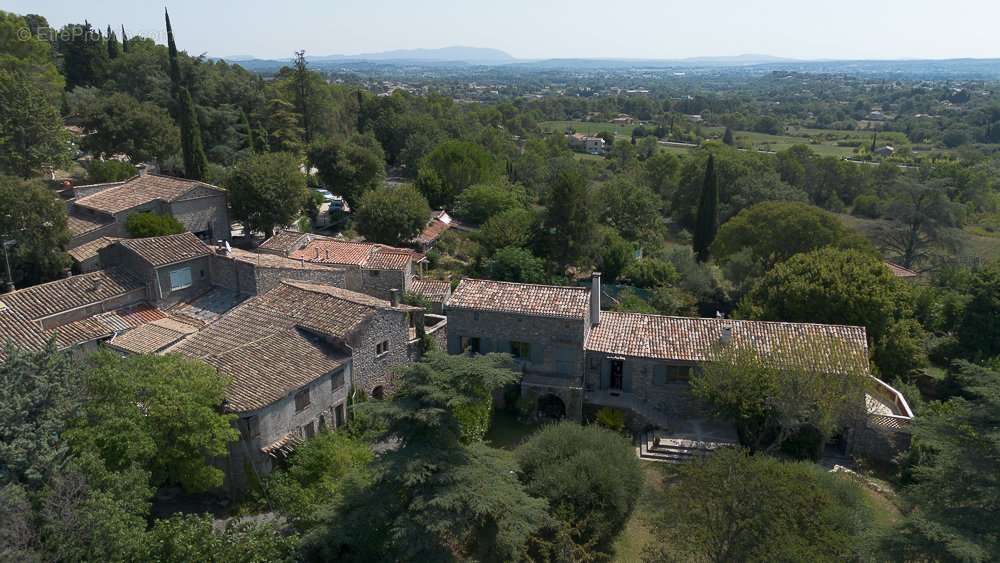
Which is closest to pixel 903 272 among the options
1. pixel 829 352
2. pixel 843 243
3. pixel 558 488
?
pixel 843 243

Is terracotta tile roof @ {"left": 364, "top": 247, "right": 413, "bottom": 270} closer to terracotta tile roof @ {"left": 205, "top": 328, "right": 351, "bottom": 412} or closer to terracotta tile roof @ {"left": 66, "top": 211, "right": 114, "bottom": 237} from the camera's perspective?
terracotta tile roof @ {"left": 205, "top": 328, "right": 351, "bottom": 412}

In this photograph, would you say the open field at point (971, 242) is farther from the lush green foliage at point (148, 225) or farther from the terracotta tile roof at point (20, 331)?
the terracotta tile roof at point (20, 331)

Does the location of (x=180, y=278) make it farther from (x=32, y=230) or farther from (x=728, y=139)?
(x=728, y=139)

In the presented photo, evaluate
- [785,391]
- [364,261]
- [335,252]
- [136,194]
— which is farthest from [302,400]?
[136,194]

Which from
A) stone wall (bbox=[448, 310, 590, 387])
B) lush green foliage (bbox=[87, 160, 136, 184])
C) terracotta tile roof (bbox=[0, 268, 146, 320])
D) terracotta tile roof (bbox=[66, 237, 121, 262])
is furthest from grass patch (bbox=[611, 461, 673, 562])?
lush green foliage (bbox=[87, 160, 136, 184])

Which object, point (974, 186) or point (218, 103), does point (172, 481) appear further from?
point (974, 186)

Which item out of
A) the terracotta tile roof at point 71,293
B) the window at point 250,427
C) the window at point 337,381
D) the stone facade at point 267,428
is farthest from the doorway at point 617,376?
the terracotta tile roof at point 71,293
